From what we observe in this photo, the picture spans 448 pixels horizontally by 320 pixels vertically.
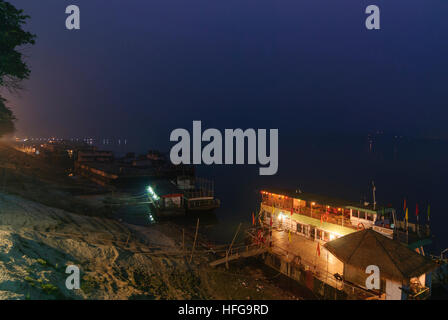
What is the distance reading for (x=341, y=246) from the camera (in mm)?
16594

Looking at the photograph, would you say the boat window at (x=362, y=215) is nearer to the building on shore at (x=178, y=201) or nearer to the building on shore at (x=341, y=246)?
the building on shore at (x=341, y=246)

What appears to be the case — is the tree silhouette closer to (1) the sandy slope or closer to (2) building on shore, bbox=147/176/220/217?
(1) the sandy slope

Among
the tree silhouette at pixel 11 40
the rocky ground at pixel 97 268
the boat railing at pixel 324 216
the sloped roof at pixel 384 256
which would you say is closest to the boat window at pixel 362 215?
the boat railing at pixel 324 216

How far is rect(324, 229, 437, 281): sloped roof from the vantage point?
1391 centimetres

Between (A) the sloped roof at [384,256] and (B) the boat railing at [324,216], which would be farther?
(B) the boat railing at [324,216]

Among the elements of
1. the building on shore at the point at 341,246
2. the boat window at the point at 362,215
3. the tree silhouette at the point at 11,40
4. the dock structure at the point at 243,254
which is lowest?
the dock structure at the point at 243,254

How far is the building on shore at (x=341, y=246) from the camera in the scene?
1452cm

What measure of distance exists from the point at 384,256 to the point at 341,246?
2.57 metres

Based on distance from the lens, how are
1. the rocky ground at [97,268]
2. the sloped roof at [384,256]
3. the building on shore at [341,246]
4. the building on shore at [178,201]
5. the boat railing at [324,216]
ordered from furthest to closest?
Result: the building on shore at [178,201] → the boat railing at [324,216] → the building on shore at [341,246] → the sloped roof at [384,256] → the rocky ground at [97,268]

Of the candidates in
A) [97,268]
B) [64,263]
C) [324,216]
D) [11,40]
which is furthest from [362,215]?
[11,40]

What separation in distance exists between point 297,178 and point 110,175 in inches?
2678

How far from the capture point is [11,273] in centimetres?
998

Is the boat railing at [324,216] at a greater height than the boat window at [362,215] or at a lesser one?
lesser

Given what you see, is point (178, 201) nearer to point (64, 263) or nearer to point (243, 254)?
point (243, 254)
